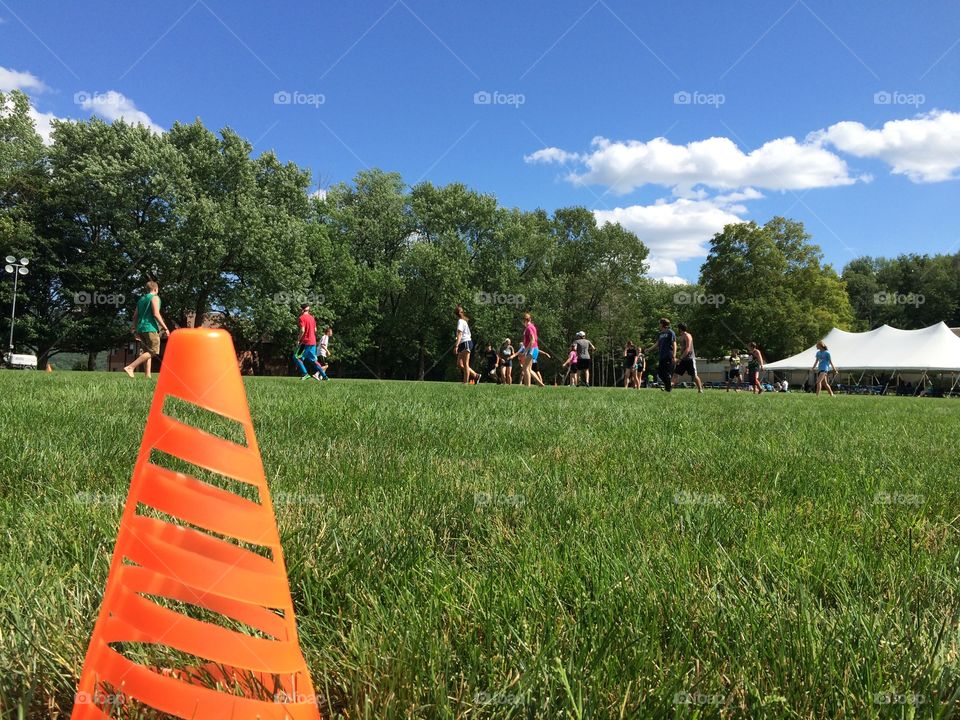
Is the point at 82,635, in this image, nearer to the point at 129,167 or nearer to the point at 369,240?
the point at 129,167

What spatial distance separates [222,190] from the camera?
38.7 m

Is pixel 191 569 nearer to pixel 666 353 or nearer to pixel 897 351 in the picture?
pixel 666 353

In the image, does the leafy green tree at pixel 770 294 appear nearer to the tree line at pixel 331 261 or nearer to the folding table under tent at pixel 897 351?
the tree line at pixel 331 261

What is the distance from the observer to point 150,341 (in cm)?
1339

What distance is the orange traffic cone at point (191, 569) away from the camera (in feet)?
3.48

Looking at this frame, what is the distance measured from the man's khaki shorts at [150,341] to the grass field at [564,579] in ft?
33.6

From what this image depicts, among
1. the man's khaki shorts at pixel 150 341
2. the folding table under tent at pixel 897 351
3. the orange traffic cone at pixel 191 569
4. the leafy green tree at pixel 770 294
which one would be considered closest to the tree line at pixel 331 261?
the leafy green tree at pixel 770 294

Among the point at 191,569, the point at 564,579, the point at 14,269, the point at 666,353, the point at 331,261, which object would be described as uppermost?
the point at 331,261

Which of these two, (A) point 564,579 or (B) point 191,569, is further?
(A) point 564,579

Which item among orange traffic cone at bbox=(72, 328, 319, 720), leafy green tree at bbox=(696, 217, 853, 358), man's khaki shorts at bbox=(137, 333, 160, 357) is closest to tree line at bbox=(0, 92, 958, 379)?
leafy green tree at bbox=(696, 217, 853, 358)

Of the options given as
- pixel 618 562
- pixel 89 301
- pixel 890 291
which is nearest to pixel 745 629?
pixel 618 562

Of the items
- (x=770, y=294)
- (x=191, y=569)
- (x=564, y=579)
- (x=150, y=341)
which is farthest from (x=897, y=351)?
(x=191, y=569)

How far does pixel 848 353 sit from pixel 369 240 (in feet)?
125

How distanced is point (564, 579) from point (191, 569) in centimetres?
105
